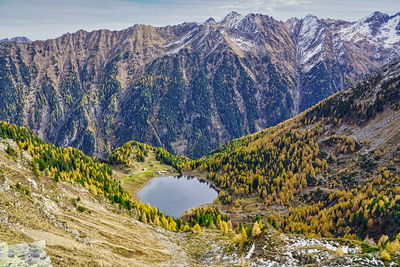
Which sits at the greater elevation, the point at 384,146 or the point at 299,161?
the point at 384,146

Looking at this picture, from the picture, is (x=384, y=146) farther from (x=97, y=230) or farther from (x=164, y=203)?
(x=97, y=230)

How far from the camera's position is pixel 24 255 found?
101 ft

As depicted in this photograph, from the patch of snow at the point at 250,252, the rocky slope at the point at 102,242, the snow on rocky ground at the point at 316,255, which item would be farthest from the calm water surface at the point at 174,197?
the snow on rocky ground at the point at 316,255

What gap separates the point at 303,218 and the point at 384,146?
72.5m

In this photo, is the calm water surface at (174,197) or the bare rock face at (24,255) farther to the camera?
the calm water surface at (174,197)

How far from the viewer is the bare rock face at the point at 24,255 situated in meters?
28.3

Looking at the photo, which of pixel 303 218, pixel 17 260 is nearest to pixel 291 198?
pixel 303 218

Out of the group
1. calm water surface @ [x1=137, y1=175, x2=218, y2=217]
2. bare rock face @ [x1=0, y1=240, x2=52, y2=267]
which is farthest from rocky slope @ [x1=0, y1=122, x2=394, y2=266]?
calm water surface @ [x1=137, y1=175, x2=218, y2=217]

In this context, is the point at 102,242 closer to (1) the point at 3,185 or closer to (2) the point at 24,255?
(1) the point at 3,185

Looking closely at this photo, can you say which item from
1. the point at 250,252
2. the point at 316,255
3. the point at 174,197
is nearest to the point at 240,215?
the point at 174,197

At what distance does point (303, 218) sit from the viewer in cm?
14250

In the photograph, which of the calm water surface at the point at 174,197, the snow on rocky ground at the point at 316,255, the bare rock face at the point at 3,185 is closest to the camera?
the snow on rocky ground at the point at 316,255

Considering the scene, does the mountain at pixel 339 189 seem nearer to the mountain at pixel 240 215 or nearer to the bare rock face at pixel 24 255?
the mountain at pixel 240 215

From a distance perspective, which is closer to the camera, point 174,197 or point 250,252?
point 250,252
